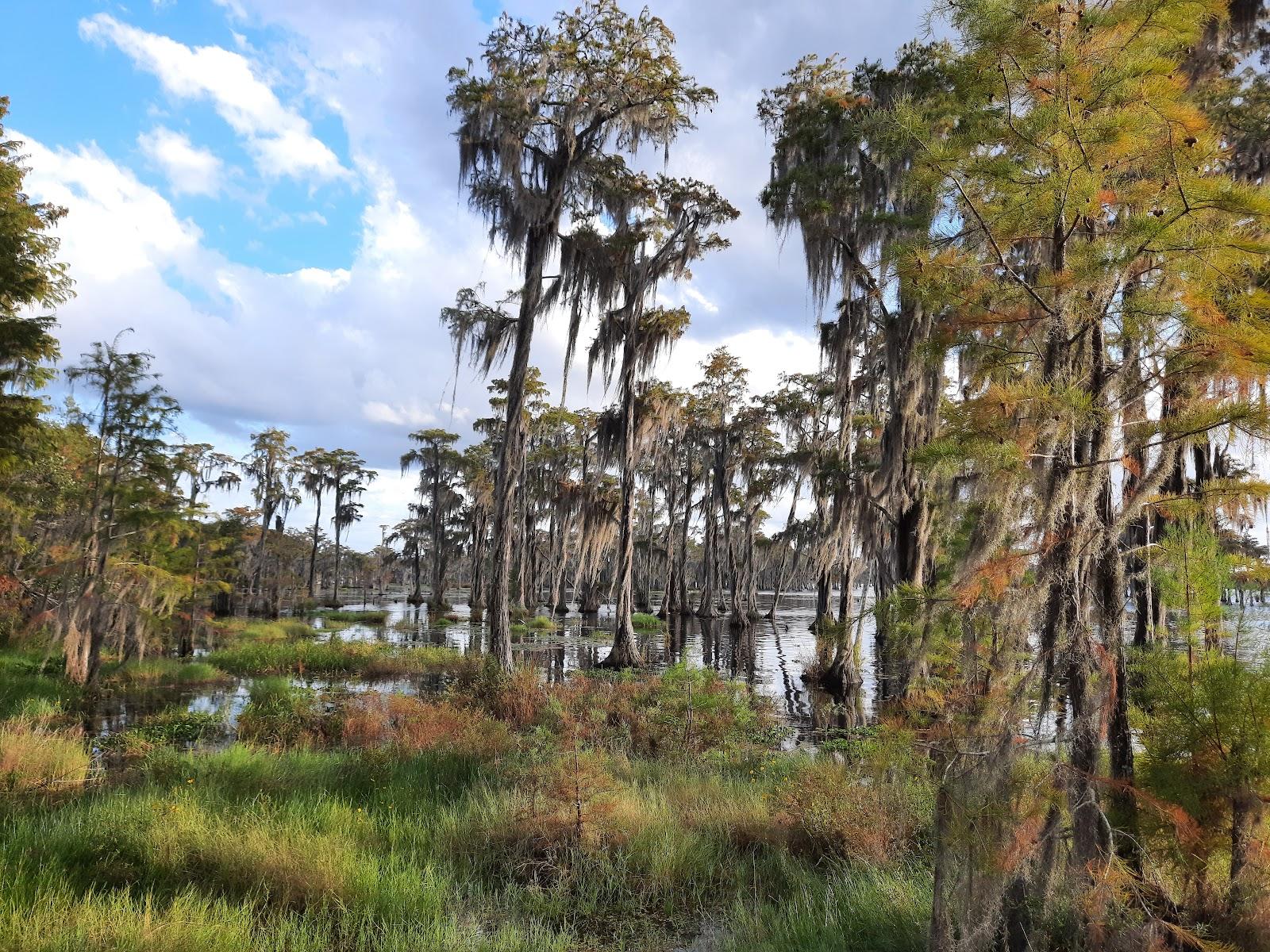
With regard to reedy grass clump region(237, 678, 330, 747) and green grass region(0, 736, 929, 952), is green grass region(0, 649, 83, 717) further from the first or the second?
green grass region(0, 736, 929, 952)

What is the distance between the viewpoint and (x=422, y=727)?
9.62 metres

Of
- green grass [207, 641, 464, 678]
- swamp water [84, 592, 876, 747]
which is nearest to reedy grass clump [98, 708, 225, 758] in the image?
swamp water [84, 592, 876, 747]

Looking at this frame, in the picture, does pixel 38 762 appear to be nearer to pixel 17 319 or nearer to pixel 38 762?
pixel 38 762

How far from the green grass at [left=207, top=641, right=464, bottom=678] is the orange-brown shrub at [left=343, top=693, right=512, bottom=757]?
247 inches

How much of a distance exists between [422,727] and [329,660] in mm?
10742

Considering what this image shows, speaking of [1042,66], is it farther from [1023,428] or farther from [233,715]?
[233,715]

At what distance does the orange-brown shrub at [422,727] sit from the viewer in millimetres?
8922

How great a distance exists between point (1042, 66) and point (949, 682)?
13.6 ft

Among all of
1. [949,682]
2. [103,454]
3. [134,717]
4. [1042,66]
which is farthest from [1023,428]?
[103,454]

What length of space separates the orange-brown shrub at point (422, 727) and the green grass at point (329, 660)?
247 inches

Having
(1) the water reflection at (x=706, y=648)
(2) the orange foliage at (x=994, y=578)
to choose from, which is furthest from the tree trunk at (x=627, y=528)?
(2) the orange foliage at (x=994, y=578)

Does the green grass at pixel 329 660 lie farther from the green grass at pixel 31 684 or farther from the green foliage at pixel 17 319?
the green foliage at pixel 17 319

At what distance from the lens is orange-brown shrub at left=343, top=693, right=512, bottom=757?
29.3ft

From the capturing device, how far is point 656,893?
5488 mm
